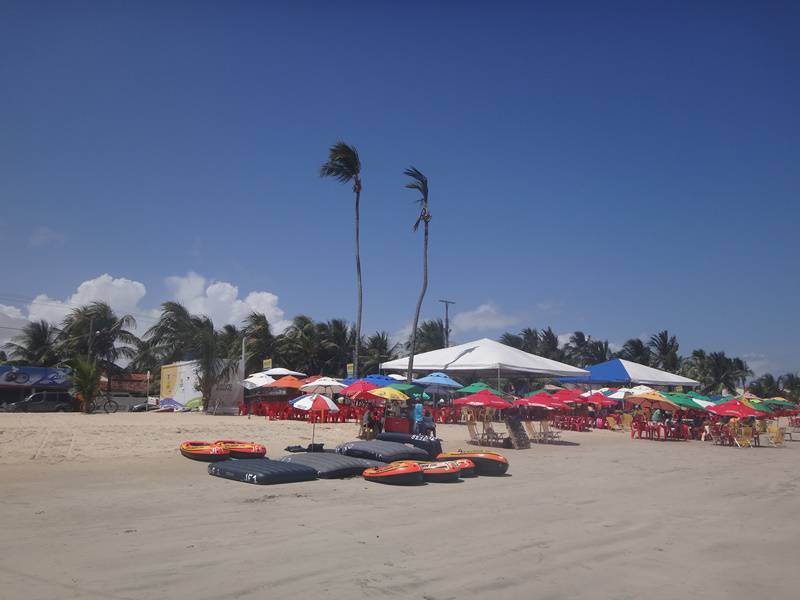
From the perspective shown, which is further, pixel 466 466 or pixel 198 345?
pixel 198 345

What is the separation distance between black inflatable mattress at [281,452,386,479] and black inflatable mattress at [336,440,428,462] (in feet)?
1.09

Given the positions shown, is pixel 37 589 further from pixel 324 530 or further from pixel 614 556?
pixel 614 556

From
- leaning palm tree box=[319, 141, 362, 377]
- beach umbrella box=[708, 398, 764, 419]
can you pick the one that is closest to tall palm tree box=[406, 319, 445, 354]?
leaning palm tree box=[319, 141, 362, 377]

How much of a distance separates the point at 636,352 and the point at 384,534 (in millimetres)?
53191

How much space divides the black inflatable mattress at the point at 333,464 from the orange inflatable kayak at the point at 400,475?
1.58 feet

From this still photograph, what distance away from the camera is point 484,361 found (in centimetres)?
2758

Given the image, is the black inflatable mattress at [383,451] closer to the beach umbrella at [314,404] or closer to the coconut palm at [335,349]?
the beach umbrella at [314,404]

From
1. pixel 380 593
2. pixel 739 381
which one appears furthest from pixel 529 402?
pixel 739 381

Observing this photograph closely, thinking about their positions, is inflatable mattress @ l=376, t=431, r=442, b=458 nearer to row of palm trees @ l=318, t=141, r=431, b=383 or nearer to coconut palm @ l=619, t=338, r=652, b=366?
row of palm trees @ l=318, t=141, r=431, b=383

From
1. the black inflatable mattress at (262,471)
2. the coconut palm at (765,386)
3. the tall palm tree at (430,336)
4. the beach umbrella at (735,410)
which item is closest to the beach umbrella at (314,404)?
the black inflatable mattress at (262,471)

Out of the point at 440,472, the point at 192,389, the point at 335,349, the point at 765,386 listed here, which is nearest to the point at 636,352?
the point at 765,386

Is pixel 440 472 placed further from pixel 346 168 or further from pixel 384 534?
pixel 346 168

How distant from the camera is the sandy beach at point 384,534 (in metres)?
5.45

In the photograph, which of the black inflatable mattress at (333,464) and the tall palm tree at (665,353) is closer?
the black inflatable mattress at (333,464)
